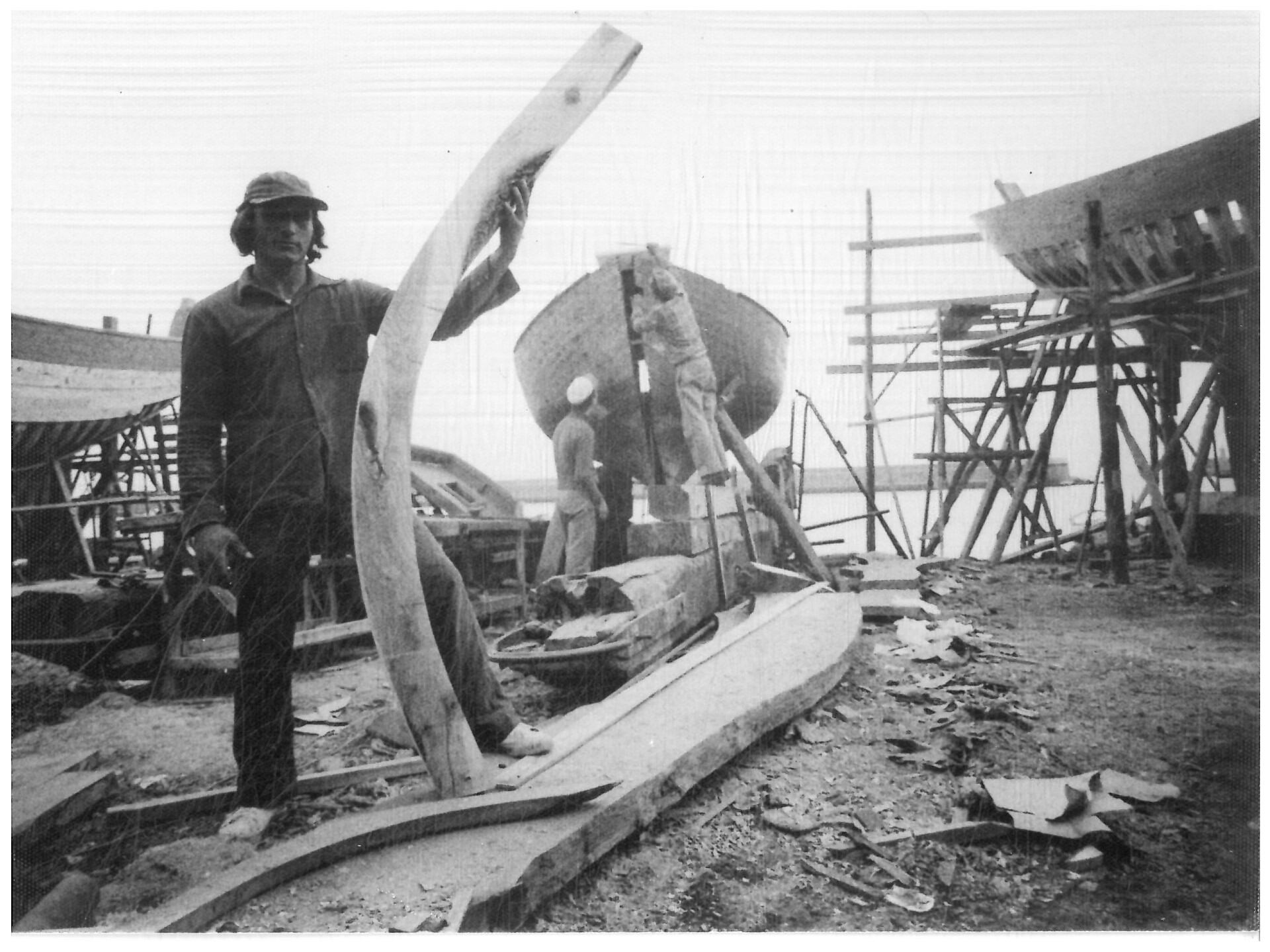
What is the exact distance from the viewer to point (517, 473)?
2396 mm

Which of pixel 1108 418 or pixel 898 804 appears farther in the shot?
pixel 1108 418

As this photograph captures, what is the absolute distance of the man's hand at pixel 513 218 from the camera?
1.76 m

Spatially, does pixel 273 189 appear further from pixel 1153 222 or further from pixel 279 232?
pixel 1153 222

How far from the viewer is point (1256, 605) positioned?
87.1 inches

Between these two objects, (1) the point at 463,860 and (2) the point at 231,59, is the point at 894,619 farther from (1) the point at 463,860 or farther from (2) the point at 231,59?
(2) the point at 231,59

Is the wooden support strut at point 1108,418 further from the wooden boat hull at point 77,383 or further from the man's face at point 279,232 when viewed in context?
the wooden boat hull at point 77,383

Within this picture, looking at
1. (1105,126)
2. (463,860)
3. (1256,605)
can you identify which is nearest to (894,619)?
(1256,605)

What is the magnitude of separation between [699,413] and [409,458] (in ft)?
10.6

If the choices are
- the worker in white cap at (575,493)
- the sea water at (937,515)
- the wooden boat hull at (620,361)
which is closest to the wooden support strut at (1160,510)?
the sea water at (937,515)

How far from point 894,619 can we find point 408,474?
2.92m

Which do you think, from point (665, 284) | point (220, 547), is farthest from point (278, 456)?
point (665, 284)

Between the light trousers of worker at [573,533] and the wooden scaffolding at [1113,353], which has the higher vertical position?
the wooden scaffolding at [1113,353]

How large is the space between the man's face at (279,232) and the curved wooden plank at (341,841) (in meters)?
1.35

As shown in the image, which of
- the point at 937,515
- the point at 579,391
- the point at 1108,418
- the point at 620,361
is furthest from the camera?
the point at 937,515
